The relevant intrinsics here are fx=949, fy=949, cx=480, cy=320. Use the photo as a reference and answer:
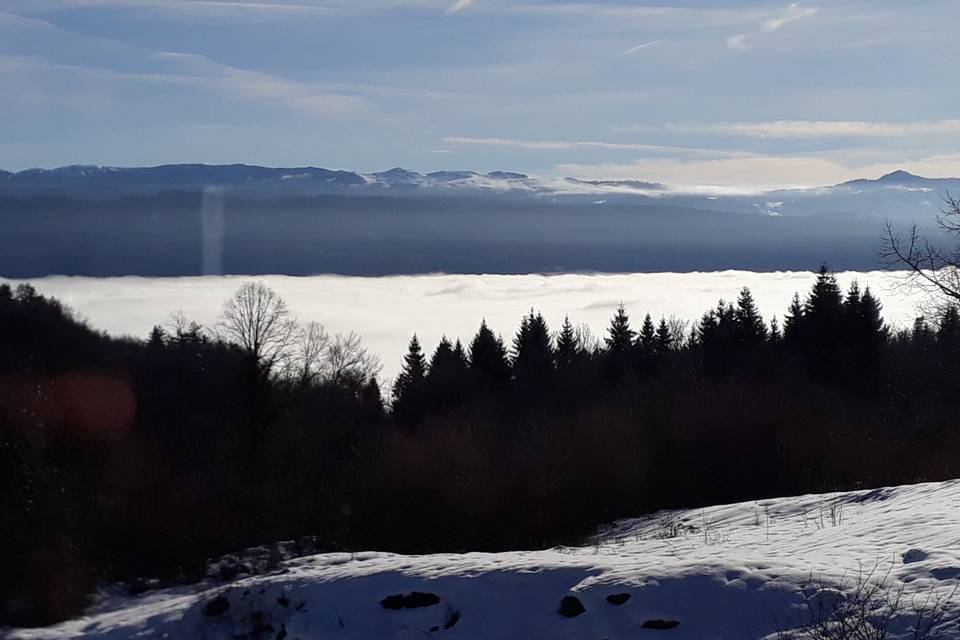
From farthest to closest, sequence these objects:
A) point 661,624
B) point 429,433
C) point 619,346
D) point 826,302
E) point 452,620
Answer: point 619,346, point 826,302, point 429,433, point 452,620, point 661,624

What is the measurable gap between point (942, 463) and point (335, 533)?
18.6 m

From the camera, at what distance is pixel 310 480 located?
108ft

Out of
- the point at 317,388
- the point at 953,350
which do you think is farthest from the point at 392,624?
the point at 317,388

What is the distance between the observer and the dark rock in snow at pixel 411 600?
487 inches

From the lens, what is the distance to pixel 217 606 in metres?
14.1

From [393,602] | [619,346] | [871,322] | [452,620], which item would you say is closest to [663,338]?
[619,346]

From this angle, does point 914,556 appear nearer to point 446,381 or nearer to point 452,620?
point 452,620

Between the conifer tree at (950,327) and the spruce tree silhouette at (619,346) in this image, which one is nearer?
the conifer tree at (950,327)

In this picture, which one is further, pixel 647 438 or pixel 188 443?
pixel 188 443

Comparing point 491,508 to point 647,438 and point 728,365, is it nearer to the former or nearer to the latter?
point 647,438

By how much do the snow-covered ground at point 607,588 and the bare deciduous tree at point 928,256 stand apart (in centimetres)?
663

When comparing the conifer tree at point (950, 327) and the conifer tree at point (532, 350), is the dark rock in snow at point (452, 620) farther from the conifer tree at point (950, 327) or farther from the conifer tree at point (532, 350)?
the conifer tree at point (532, 350)

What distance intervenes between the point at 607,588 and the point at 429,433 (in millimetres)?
33999

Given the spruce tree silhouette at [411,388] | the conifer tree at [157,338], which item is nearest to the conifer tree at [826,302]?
the spruce tree silhouette at [411,388]
